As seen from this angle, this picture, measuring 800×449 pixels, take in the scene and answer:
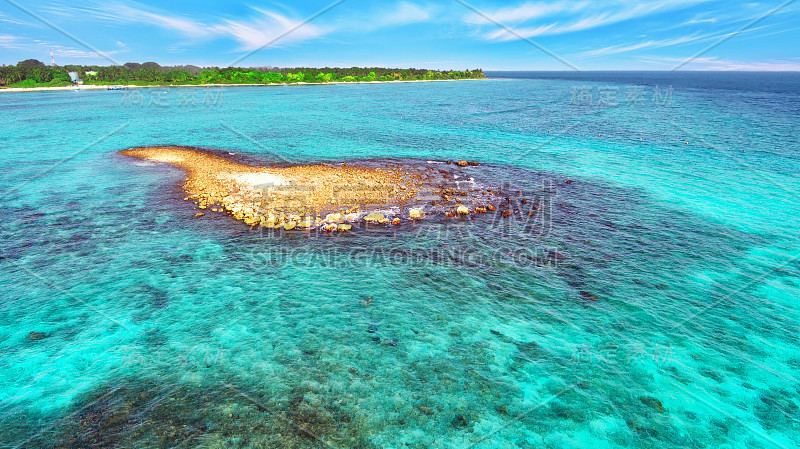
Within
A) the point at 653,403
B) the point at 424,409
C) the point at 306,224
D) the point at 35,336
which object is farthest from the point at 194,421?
the point at 306,224

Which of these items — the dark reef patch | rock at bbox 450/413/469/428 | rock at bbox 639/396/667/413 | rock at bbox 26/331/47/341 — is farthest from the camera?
rock at bbox 26/331/47/341

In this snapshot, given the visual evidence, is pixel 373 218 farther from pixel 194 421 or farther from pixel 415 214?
pixel 194 421

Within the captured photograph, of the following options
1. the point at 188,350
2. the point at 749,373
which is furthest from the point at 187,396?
the point at 749,373

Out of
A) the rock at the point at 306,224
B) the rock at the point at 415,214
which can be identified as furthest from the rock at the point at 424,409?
the rock at the point at 415,214

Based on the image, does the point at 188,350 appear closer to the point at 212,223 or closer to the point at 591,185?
the point at 212,223

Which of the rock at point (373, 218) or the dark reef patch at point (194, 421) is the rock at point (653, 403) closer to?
the dark reef patch at point (194, 421)

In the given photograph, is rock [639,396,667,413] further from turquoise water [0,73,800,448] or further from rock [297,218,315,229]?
rock [297,218,315,229]

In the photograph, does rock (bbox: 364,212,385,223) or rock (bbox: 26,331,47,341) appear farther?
rock (bbox: 364,212,385,223)

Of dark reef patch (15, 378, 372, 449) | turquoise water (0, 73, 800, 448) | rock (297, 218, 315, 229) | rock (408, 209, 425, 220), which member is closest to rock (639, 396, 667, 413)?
turquoise water (0, 73, 800, 448)
